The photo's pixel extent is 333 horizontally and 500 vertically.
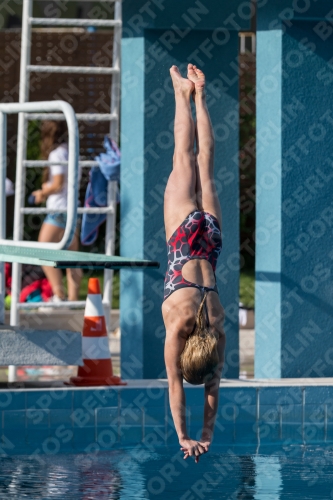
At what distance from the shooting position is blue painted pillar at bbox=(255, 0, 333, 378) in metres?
6.58

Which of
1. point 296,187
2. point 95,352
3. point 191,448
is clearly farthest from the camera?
point 296,187

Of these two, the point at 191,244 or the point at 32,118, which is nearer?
the point at 191,244

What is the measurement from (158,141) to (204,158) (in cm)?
156

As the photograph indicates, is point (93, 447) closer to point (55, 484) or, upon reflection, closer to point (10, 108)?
point (55, 484)

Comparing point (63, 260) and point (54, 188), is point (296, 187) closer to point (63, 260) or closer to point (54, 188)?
point (63, 260)

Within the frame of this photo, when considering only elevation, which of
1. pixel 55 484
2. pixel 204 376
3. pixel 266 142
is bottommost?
pixel 55 484

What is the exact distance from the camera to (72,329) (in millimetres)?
9328

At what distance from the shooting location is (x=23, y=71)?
26.7 feet

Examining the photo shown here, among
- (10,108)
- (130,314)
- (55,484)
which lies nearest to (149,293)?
(130,314)

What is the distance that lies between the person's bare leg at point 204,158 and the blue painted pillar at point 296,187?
1486 mm

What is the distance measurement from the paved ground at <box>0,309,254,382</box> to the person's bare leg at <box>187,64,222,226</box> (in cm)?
272

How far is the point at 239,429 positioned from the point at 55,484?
1.65 m

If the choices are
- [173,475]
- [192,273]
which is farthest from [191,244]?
[173,475]

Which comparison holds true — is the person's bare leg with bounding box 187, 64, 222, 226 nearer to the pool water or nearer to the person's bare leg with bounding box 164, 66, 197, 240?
the person's bare leg with bounding box 164, 66, 197, 240
